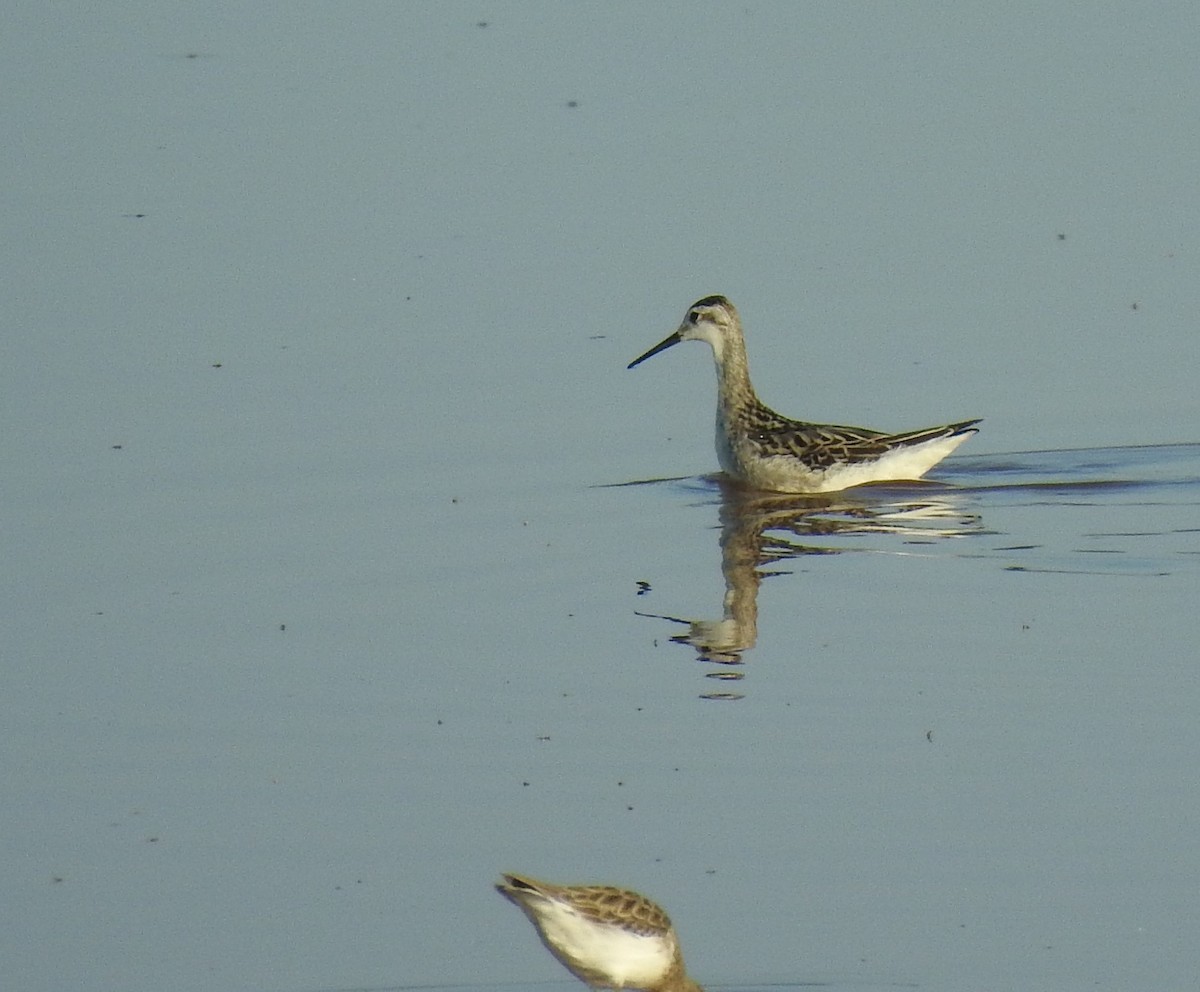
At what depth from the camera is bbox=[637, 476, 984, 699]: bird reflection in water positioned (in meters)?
11.9

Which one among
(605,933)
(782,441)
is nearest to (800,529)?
(782,441)

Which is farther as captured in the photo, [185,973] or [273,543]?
[273,543]

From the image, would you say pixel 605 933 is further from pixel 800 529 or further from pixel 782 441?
pixel 782 441

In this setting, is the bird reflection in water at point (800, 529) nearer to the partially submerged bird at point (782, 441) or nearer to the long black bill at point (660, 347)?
the partially submerged bird at point (782, 441)

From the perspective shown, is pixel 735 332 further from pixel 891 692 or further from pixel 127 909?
pixel 127 909

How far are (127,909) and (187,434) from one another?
6.44 metres

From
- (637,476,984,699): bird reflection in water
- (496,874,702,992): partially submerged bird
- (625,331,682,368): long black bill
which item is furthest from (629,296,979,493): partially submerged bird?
(496,874,702,992): partially submerged bird

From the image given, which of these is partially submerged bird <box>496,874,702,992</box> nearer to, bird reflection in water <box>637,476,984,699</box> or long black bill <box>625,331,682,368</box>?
bird reflection in water <box>637,476,984,699</box>

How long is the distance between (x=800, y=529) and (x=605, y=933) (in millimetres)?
7365

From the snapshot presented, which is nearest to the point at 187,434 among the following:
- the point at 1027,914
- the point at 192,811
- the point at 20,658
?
the point at 20,658

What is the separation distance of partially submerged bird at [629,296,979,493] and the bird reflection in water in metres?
0.13

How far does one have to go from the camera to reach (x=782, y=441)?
1549 cm

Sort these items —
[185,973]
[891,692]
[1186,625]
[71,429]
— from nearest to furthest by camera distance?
[185,973]
[891,692]
[1186,625]
[71,429]

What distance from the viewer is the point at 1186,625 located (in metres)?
11.5
